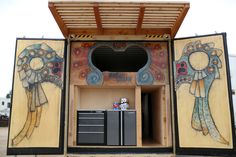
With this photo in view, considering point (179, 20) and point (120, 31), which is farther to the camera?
point (120, 31)

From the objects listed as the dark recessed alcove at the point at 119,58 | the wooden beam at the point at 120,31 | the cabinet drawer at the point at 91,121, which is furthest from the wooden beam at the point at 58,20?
the cabinet drawer at the point at 91,121

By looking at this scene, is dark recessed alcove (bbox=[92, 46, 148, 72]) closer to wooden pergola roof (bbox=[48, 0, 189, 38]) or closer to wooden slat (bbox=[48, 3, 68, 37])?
wooden pergola roof (bbox=[48, 0, 189, 38])

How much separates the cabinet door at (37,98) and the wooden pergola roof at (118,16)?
1012 mm

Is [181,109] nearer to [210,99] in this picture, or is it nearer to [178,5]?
[210,99]

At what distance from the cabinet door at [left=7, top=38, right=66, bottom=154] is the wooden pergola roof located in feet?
3.32

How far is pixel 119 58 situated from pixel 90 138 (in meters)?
3.79

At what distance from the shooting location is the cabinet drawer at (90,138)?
7391mm

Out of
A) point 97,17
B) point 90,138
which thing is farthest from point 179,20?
point 90,138

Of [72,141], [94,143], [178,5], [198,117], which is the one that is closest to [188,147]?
[198,117]

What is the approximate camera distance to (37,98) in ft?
24.0

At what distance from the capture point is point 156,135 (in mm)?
8766

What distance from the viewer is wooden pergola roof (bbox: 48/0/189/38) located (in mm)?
6285

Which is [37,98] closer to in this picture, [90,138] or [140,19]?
[90,138]

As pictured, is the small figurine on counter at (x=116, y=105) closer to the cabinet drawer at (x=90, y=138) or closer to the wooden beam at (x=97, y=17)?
the cabinet drawer at (x=90, y=138)
